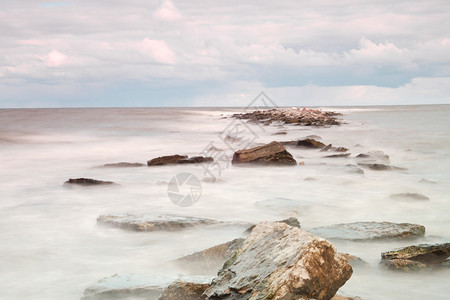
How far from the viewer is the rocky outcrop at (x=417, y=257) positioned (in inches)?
125

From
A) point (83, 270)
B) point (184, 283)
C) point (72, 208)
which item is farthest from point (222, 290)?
point (72, 208)

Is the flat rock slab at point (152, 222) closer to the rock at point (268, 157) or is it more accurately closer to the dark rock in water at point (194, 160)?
the rock at point (268, 157)

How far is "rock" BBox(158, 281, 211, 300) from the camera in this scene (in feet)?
8.28

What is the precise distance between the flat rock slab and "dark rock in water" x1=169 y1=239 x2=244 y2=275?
86cm

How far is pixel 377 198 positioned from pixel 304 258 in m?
4.00

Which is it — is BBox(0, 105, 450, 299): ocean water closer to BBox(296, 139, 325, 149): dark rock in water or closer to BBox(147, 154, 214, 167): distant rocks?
BBox(147, 154, 214, 167): distant rocks

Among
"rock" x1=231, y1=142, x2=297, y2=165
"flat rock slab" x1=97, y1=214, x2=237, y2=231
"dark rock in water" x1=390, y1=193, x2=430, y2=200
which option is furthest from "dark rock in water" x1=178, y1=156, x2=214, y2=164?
"flat rock slab" x1=97, y1=214, x2=237, y2=231

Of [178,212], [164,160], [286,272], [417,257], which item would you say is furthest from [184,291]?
[164,160]

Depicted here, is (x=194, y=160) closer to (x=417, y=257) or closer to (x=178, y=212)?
(x=178, y=212)

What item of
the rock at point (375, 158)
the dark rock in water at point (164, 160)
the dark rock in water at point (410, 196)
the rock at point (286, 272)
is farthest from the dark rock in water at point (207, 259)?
the rock at point (375, 158)

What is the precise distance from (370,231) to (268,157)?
4919 mm

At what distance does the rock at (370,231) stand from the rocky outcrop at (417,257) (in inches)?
23.7

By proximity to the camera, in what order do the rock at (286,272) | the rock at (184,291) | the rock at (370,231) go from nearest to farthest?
the rock at (286,272) < the rock at (184,291) < the rock at (370,231)

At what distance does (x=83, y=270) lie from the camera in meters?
3.51
